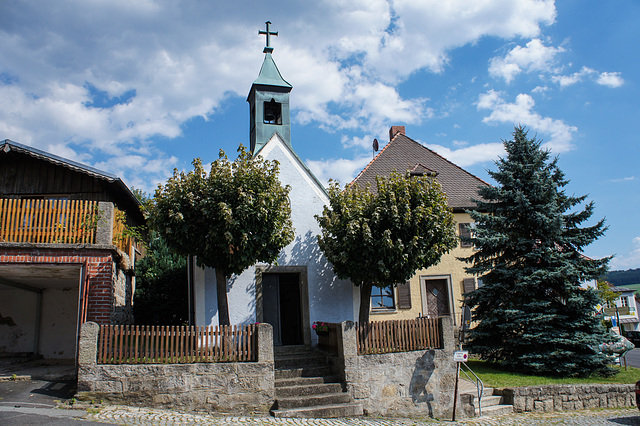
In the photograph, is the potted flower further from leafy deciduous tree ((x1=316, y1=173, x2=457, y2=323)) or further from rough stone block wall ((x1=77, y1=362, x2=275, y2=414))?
rough stone block wall ((x1=77, y1=362, x2=275, y2=414))

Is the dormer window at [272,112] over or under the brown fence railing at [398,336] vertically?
over

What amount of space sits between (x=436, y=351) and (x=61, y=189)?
11359 mm

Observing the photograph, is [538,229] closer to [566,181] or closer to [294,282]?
[566,181]

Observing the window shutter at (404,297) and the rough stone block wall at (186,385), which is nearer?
the rough stone block wall at (186,385)

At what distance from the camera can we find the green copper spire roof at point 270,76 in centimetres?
1614

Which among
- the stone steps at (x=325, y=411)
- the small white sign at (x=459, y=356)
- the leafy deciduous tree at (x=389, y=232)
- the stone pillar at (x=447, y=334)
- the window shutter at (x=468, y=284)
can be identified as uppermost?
the leafy deciduous tree at (x=389, y=232)

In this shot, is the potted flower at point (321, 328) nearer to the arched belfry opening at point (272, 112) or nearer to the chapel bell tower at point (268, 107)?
the chapel bell tower at point (268, 107)

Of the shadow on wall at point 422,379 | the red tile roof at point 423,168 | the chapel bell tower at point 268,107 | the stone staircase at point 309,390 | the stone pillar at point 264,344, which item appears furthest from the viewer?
the red tile roof at point 423,168

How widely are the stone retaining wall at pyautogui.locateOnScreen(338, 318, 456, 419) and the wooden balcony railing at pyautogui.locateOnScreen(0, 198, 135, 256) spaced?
629 centimetres

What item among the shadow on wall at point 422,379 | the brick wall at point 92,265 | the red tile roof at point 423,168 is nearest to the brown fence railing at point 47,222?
the brick wall at point 92,265

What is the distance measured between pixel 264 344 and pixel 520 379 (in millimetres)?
7090

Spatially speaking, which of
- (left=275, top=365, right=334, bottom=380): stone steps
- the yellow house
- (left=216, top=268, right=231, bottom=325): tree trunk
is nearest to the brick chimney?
the yellow house

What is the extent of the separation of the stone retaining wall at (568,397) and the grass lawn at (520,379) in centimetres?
37

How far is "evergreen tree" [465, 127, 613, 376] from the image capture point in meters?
13.3
